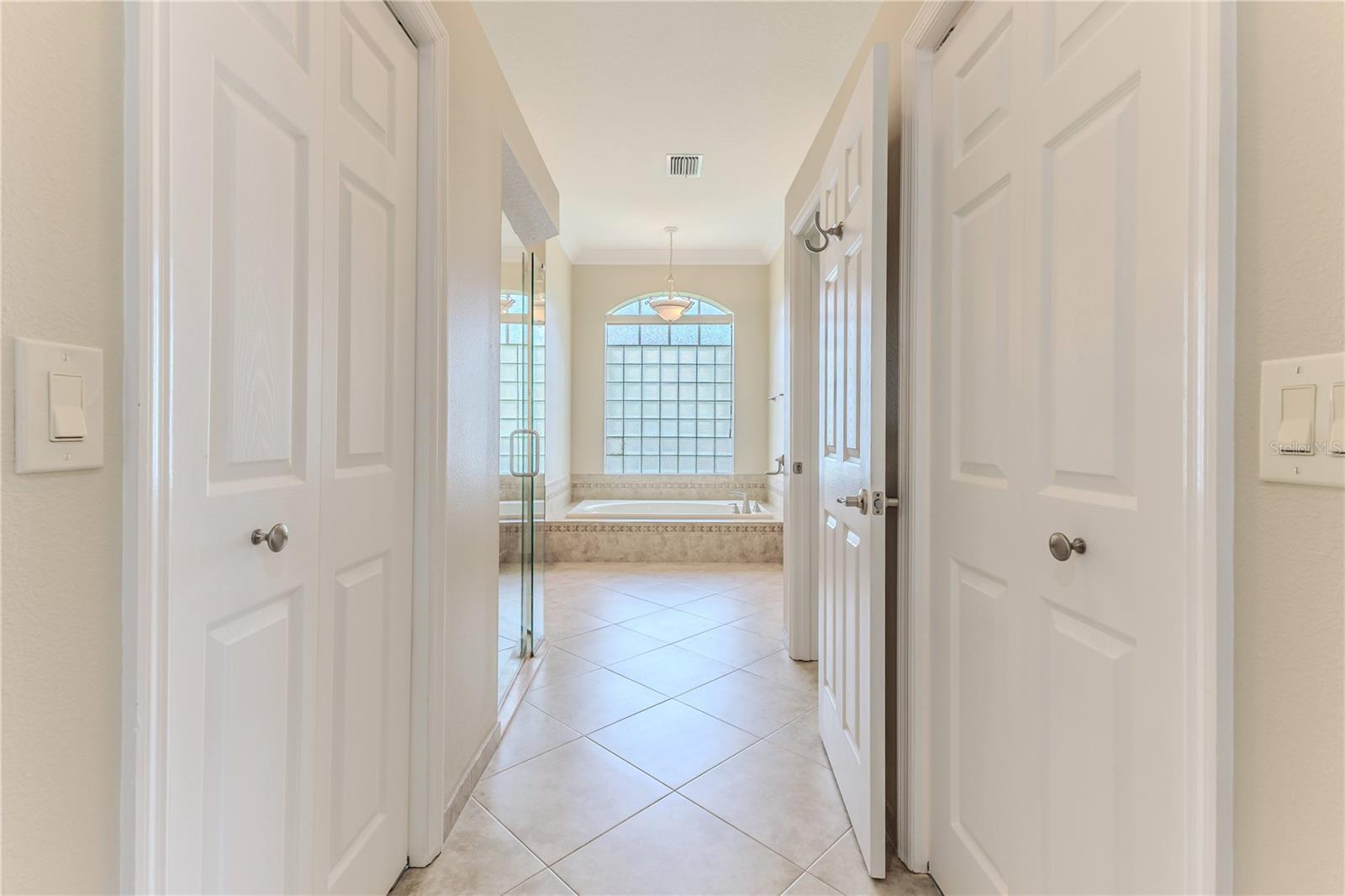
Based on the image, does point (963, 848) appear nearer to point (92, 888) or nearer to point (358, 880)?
point (358, 880)

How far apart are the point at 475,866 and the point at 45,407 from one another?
1403 mm

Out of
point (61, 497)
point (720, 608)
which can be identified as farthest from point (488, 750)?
point (720, 608)

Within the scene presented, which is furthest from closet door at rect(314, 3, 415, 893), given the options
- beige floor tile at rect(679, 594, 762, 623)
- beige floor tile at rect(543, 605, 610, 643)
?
beige floor tile at rect(679, 594, 762, 623)

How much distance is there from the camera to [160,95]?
720 millimetres

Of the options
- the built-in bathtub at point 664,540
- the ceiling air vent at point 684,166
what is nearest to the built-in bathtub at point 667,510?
the built-in bathtub at point 664,540

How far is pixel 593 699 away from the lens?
243cm

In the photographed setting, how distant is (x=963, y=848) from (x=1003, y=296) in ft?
3.82

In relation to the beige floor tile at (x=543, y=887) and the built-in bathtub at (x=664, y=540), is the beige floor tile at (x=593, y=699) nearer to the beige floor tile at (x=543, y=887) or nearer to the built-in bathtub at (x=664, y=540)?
the beige floor tile at (x=543, y=887)

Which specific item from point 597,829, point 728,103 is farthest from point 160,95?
point 728,103

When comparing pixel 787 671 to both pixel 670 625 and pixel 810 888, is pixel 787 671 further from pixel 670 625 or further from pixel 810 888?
pixel 810 888

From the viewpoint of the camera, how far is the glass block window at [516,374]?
2506 millimetres

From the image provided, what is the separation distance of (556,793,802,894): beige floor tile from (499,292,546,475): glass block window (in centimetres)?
137

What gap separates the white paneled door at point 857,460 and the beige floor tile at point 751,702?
0.27 m

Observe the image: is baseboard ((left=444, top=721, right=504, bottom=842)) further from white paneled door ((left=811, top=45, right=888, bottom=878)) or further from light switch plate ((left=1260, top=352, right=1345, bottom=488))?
light switch plate ((left=1260, top=352, right=1345, bottom=488))
